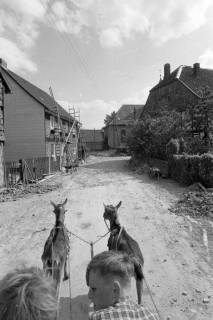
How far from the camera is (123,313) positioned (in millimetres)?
1687

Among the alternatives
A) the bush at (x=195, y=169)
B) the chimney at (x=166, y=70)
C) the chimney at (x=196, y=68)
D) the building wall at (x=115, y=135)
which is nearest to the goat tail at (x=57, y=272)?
the bush at (x=195, y=169)

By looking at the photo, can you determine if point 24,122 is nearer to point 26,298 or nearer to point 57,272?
point 57,272

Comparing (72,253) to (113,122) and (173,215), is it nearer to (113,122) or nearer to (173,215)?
(173,215)

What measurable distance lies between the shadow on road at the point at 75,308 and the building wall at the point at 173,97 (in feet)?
92.3

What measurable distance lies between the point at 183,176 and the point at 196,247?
7.97 m

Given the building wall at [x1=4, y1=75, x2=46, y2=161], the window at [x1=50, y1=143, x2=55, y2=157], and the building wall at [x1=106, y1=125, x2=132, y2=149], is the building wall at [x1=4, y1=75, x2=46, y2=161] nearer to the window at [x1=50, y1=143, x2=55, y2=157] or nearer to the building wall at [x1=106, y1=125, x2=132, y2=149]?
the window at [x1=50, y1=143, x2=55, y2=157]

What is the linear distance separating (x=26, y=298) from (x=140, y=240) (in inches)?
220

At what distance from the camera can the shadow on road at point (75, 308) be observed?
371 centimetres

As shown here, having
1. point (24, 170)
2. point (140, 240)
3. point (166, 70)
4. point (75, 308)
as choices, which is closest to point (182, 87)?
point (166, 70)

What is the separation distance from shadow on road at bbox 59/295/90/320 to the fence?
437 inches

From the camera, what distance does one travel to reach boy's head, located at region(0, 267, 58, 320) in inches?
Answer: 48.8

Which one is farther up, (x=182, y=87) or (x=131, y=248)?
(x=182, y=87)

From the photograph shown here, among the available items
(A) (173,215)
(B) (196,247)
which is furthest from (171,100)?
(B) (196,247)

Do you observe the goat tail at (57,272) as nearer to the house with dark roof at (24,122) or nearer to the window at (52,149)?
the house with dark roof at (24,122)
